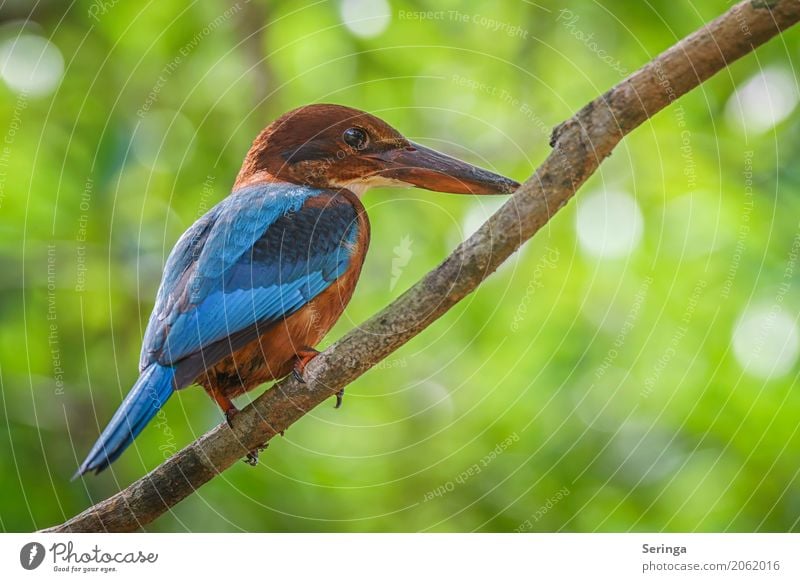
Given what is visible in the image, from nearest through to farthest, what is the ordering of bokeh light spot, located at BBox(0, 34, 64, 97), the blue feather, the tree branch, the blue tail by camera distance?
the tree branch → the blue tail → the blue feather → bokeh light spot, located at BBox(0, 34, 64, 97)

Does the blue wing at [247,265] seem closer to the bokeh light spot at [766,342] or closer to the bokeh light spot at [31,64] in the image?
the bokeh light spot at [31,64]

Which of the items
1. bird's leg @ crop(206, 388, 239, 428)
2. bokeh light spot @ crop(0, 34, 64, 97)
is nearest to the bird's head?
bird's leg @ crop(206, 388, 239, 428)

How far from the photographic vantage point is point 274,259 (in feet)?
9.66

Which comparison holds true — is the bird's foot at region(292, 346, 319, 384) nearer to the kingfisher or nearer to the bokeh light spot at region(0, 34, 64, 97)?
the kingfisher

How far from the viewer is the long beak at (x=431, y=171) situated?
10.3ft

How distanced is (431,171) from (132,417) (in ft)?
4.39

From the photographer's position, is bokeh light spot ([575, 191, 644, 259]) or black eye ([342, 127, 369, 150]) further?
bokeh light spot ([575, 191, 644, 259])

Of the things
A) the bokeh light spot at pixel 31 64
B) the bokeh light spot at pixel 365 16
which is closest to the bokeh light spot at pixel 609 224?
the bokeh light spot at pixel 365 16

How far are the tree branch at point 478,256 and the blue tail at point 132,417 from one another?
22cm

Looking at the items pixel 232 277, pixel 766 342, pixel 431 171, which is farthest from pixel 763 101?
pixel 232 277

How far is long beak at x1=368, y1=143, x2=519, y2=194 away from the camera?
10.3 ft

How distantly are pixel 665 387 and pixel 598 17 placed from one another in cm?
146

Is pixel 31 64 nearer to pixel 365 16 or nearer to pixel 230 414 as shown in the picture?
pixel 365 16
